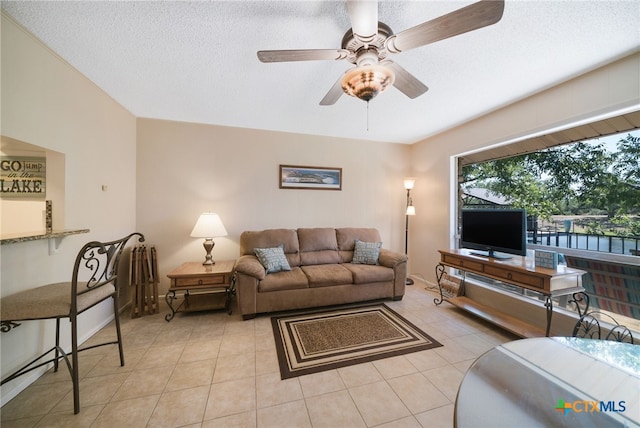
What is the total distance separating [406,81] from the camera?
1582 mm

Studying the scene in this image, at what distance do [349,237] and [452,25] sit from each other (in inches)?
110

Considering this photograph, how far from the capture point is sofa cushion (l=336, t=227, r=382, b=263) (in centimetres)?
347

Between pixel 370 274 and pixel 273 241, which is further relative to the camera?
pixel 273 241

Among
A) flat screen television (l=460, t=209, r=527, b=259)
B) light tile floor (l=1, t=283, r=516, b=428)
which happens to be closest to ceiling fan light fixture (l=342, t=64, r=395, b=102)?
light tile floor (l=1, t=283, r=516, b=428)

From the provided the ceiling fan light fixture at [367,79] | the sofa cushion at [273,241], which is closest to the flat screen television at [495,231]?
the ceiling fan light fixture at [367,79]

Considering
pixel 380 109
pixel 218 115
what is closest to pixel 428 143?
pixel 380 109

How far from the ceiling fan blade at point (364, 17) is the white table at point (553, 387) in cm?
178

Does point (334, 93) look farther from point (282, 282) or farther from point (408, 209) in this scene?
point (408, 209)

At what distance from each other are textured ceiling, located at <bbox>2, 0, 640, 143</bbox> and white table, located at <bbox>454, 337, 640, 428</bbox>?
200 cm

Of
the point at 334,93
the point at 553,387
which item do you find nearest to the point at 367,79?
the point at 334,93

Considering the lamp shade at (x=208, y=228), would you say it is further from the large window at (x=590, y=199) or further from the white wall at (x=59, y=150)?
the large window at (x=590, y=199)

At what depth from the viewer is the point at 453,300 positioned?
9.34ft

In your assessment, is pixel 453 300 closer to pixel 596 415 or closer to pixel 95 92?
pixel 596 415

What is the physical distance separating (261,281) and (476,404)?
2156mm
